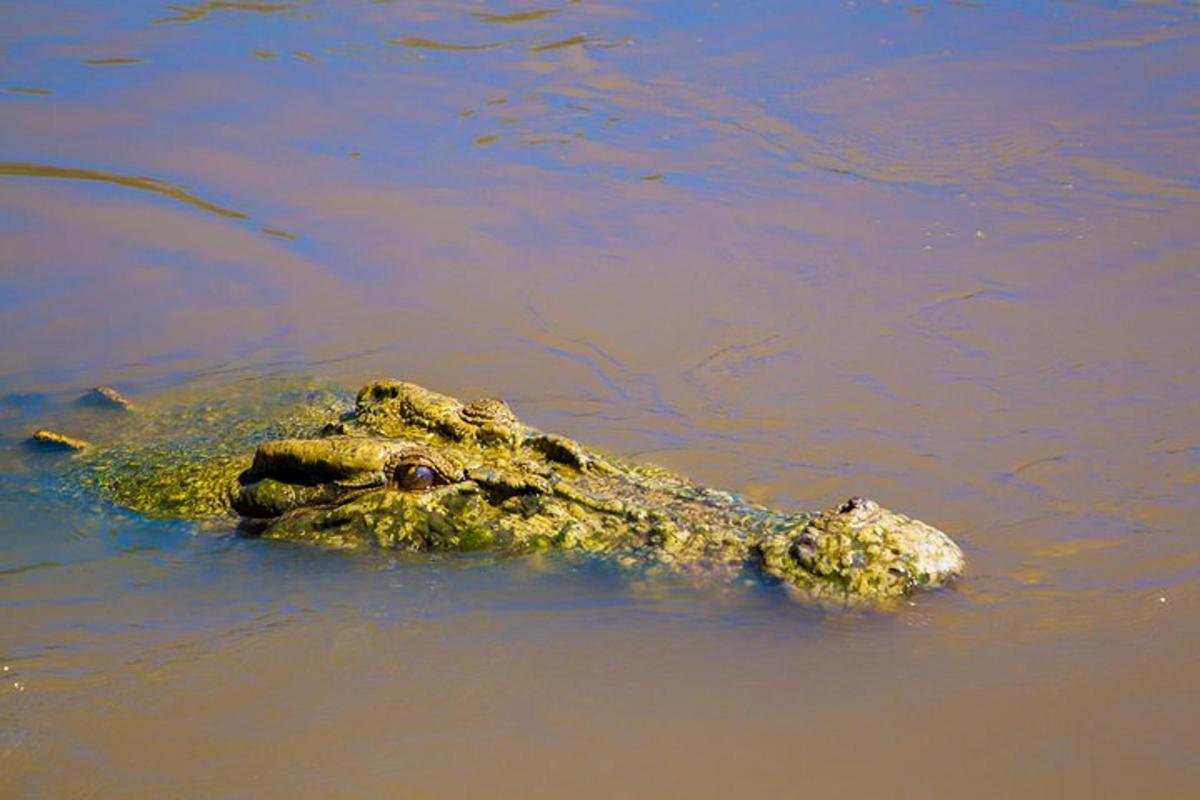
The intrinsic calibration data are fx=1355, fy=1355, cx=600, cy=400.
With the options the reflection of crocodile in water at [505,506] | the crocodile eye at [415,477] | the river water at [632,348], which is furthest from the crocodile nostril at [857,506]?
the crocodile eye at [415,477]

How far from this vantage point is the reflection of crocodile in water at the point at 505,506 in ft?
15.8

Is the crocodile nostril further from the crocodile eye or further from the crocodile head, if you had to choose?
the crocodile eye

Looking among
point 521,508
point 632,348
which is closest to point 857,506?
point 521,508

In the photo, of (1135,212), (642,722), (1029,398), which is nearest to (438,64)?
(1135,212)

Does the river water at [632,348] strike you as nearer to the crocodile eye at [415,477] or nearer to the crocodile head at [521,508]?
the crocodile head at [521,508]

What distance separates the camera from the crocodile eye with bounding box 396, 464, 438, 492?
17.5 ft

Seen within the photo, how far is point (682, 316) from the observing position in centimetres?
770

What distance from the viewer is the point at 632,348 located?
292 inches

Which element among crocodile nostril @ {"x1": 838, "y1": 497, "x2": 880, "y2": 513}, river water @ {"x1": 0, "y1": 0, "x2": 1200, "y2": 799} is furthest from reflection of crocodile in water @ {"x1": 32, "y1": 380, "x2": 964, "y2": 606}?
river water @ {"x1": 0, "y1": 0, "x2": 1200, "y2": 799}

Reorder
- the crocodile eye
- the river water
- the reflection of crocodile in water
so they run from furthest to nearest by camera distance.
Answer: the crocodile eye, the reflection of crocodile in water, the river water

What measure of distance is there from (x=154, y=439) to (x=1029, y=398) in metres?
4.20

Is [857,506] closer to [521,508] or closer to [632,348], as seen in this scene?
[521,508]

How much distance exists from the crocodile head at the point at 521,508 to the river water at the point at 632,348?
140mm

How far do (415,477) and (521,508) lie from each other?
441 millimetres
